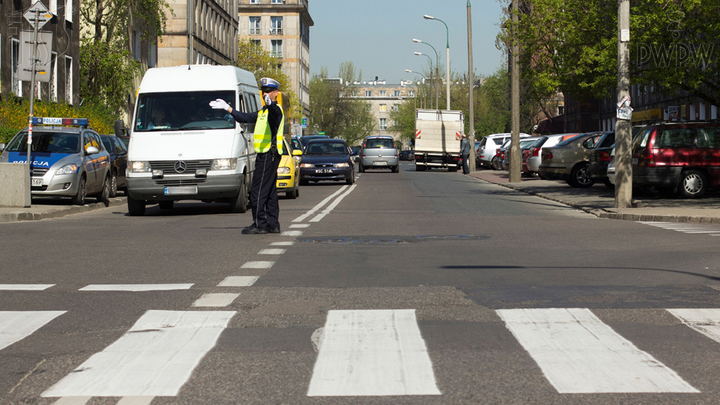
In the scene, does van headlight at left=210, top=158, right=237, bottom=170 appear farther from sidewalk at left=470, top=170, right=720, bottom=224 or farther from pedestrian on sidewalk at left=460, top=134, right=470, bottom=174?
pedestrian on sidewalk at left=460, top=134, right=470, bottom=174

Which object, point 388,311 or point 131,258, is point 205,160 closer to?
point 131,258

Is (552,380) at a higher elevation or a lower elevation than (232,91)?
lower

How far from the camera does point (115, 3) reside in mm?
45031

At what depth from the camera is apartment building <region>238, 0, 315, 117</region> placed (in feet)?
394

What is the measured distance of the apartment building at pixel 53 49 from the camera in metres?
32.8

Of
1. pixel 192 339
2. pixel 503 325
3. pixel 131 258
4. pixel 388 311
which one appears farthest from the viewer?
pixel 131 258


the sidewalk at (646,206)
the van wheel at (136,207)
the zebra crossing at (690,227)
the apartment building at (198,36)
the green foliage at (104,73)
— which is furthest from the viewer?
the apartment building at (198,36)

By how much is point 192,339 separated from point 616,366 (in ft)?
8.40

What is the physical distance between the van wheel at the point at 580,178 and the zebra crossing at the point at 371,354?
22.9 meters

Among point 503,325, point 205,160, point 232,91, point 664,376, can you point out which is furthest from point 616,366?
point 232,91

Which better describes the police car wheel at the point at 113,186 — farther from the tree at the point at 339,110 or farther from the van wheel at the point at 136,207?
the tree at the point at 339,110

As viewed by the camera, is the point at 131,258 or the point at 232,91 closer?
the point at 131,258

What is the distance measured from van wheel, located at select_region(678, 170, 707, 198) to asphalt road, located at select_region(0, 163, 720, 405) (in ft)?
29.2

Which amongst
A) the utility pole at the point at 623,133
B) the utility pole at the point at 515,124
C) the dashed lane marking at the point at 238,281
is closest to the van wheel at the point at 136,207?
the utility pole at the point at 623,133
